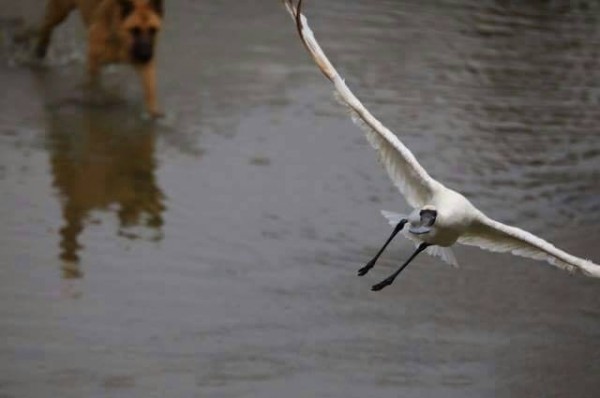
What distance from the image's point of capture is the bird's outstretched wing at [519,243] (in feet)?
22.7

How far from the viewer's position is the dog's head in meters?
12.1

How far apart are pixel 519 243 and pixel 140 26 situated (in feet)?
18.3

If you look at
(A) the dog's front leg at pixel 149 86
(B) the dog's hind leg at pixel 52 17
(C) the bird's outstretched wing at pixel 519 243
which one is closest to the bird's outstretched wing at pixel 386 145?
(C) the bird's outstretched wing at pixel 519 243

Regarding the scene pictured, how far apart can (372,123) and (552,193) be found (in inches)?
171

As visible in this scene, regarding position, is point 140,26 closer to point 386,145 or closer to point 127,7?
point 127,7

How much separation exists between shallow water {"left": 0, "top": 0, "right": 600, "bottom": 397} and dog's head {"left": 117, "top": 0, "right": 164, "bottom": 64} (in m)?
0.53

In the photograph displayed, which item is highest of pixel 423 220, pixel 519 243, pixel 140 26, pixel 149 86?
pixel 423 220

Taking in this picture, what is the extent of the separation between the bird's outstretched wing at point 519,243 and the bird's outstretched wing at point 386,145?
11.3 inches

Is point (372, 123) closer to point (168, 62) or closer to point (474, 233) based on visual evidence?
point (474, 233)

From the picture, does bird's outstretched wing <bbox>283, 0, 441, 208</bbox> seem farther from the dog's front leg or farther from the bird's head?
the dog's front leg

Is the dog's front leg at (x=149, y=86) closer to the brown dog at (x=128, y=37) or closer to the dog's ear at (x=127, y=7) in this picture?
the brown dog at (x=128, y=37)

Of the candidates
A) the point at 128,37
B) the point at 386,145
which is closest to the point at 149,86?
the point at 128,37

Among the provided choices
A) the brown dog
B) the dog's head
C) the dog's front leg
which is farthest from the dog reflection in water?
the dog's head

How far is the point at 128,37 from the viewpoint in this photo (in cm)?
1217
